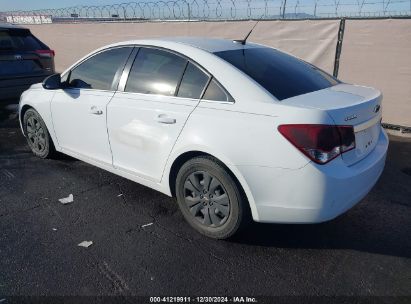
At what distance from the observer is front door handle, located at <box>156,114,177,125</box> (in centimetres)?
316

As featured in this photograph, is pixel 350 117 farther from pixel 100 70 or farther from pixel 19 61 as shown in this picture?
pixel 19 61

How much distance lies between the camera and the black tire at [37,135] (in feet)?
15.7

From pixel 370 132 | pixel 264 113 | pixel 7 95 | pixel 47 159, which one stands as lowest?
pixel 47 159

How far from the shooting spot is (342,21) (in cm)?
645

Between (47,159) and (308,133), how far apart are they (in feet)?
12.4

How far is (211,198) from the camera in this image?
10.2 ft

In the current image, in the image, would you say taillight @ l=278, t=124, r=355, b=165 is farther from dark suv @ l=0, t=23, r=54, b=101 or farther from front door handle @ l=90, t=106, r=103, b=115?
dark suv @ l=0, t=23, r=54, b=101

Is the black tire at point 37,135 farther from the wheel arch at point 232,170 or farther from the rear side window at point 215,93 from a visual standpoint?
the rear side window at point 215,93

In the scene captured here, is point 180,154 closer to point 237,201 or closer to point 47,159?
point 237,201

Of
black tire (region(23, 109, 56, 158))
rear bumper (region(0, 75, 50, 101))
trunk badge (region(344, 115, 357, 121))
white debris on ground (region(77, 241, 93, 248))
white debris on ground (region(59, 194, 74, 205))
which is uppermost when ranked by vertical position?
trunk badge (region(344, 115, 357, 121))

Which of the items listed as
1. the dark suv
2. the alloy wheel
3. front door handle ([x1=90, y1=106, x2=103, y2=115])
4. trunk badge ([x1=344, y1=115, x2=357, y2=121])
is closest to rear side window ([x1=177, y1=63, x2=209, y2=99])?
the alloy wheel

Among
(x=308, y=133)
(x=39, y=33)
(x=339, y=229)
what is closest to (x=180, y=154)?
(x=308, y=133)

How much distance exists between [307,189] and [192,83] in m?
1.31

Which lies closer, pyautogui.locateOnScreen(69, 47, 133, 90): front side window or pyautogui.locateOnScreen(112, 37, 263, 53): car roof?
pyautogui.locateOnScreen(112, 37, 263, 53): car roof
